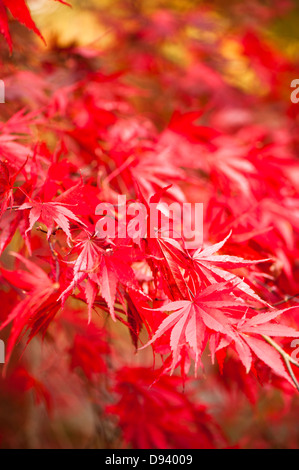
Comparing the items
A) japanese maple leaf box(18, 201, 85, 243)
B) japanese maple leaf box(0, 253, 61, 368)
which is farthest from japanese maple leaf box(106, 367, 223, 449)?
japanese maple leaf box(18, 201, 85, 243)

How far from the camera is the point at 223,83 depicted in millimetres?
1827

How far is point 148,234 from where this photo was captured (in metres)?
0.61

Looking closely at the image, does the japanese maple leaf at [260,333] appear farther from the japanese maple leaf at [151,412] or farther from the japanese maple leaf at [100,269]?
the japanese maple leaf at [151,412]

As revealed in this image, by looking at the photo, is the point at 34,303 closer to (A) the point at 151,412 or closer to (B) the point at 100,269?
(B) the point at 100,269

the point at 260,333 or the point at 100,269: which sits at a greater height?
the point at 100,269

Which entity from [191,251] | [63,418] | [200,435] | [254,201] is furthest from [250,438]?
[191,251]

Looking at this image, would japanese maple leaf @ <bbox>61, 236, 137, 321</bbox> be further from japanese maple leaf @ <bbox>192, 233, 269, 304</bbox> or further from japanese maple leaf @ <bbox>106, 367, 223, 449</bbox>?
japanese maple leaf @ <bbox>106, 367, 223, 449</bbox>

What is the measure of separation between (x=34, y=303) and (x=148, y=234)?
22 cm

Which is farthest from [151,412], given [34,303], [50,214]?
[50,214]

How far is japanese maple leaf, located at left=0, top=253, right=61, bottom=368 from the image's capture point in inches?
24.2

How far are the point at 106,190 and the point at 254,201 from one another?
370mm

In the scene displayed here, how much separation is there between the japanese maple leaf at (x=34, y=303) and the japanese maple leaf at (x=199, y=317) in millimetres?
204

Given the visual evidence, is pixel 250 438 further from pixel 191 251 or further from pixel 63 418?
pixel 191 251

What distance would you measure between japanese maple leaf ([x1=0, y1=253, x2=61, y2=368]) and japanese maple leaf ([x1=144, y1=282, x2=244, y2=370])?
0.20 metres
